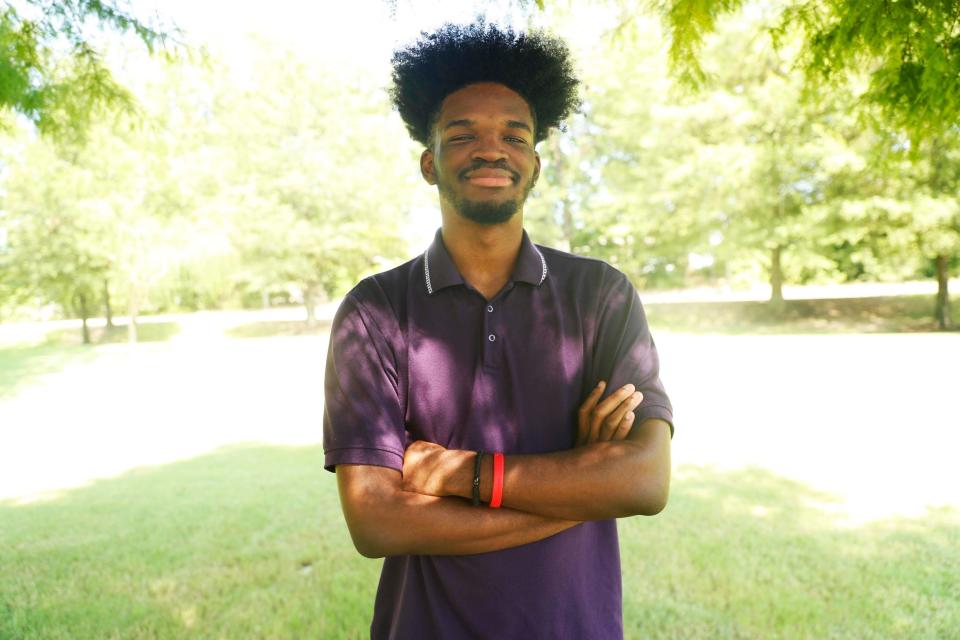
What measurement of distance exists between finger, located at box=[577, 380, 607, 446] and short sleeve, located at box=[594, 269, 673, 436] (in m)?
0.04

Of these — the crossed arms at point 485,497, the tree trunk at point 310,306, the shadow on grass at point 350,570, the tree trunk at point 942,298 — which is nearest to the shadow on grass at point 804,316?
the tree trunk at point 942,298

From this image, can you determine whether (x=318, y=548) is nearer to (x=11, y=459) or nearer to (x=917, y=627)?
(x=917, y=627)

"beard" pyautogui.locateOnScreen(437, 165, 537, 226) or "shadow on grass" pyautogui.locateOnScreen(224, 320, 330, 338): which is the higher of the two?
"beard" pyautogui.locateOnScreen(437, 165, 537, 226)

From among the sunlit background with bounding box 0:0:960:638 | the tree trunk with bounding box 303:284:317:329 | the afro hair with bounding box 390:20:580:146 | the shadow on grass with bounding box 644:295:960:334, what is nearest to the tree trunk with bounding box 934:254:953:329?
the sunlit background with bounding box 0:0:960:638

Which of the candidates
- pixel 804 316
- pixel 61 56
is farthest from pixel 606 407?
pixel 804 316

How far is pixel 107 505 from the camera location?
6.64 m

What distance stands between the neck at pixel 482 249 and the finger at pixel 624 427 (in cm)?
58

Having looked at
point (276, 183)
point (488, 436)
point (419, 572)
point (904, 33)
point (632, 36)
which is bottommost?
point (419, 572)

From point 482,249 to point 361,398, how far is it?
24.8 inches

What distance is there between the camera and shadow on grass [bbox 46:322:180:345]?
32250 mm

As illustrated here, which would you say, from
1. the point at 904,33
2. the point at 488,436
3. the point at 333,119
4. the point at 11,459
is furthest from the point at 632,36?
the point at 333,119

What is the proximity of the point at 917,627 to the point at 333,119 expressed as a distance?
2783 cm

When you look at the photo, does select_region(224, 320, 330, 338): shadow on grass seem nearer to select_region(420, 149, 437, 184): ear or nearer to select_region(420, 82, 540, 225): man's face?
select_region(420, 149, 437, 184): ear

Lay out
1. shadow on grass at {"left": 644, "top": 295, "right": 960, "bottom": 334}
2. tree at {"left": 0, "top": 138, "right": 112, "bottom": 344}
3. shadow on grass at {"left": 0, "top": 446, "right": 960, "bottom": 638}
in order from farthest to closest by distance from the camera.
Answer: shadow on grass at {"left": 644, "top": 295, "right": 960, "bottom": 334} < tree at {"left": 0, "top": 138, "right": 112, "bottom": 344} < shadow on grass at {"left": 0, "top": 446, "right": 960, "bottom": 638}
